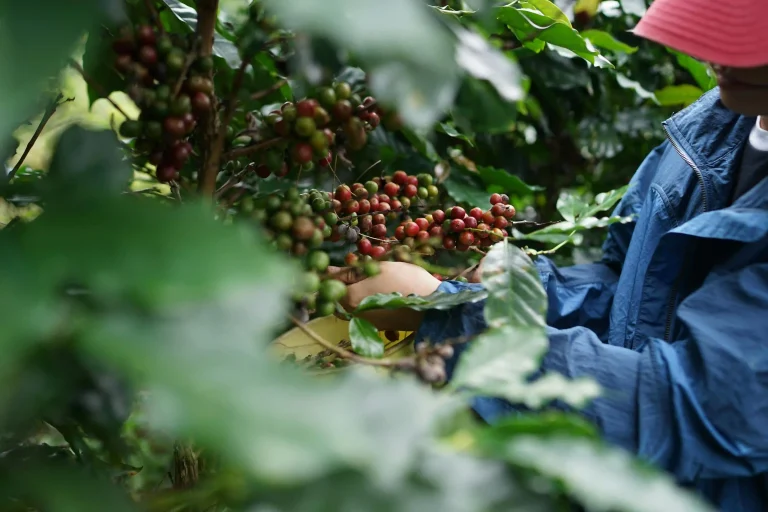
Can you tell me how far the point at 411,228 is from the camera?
67 cm

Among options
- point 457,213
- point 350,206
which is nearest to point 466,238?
point 457,213

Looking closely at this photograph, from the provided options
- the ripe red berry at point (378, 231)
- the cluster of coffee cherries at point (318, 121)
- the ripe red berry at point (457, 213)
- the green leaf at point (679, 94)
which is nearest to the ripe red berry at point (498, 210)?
the ripe red berry at point (457, 213)

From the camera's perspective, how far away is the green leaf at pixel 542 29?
2.40 feet

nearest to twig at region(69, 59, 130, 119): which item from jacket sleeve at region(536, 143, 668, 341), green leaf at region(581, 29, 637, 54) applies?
jacket sleeve at region(536, 143, 668, 341)

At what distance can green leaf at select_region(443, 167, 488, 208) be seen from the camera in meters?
0.93

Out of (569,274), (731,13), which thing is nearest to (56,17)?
(731,13)

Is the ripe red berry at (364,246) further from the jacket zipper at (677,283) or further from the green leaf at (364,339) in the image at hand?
the jacket zipper at (677,283)

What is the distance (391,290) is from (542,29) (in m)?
0.34

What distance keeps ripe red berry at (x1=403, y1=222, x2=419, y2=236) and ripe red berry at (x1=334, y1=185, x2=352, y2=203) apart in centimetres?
8

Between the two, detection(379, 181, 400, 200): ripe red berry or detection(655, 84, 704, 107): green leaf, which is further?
detection(655, 84, 704, 107): green leaf

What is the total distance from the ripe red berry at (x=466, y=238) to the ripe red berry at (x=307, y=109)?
278 mm

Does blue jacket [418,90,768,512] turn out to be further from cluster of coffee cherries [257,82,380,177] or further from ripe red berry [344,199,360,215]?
cluster of coffee cherries [257,82,380,177]

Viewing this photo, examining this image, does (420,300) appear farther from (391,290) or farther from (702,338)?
(702,338)

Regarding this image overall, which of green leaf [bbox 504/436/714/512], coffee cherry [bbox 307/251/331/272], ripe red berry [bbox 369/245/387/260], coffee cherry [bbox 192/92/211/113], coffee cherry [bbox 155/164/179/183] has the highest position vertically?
coffee cherry [bbox 192/92/211/113]
